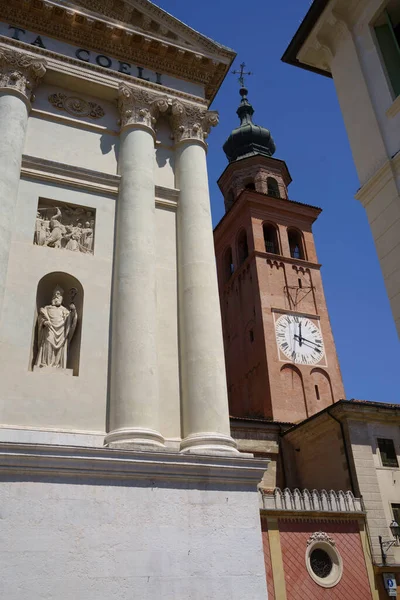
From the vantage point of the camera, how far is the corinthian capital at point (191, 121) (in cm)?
1357

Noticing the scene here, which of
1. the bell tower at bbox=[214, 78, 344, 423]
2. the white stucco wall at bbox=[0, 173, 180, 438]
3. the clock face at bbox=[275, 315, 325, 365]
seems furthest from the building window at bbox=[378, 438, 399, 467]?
the white stucco wall at bbox=[0, 173, 180, 438]

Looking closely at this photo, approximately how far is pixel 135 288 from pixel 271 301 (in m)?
28.3

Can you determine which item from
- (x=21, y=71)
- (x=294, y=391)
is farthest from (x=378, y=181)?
(x=294, y=391)

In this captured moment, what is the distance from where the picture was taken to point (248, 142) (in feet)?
167

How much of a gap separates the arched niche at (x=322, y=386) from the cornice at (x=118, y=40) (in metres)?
24.3

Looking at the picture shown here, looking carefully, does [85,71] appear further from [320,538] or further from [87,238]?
[320,538]

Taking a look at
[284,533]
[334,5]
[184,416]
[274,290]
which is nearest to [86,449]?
[184,416]

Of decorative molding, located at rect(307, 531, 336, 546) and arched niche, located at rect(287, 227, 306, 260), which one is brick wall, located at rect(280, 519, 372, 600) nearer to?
decorative molding, located at rect(307, 531, 336, 546)

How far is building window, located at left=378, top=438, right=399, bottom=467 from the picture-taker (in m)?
24.5

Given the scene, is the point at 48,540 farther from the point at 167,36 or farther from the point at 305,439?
the point at 305,439

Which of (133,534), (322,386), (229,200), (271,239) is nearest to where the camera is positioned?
(133,534)

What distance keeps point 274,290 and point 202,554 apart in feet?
103

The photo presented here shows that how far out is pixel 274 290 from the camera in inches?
1539

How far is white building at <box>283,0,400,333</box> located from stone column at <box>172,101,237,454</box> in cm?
305
